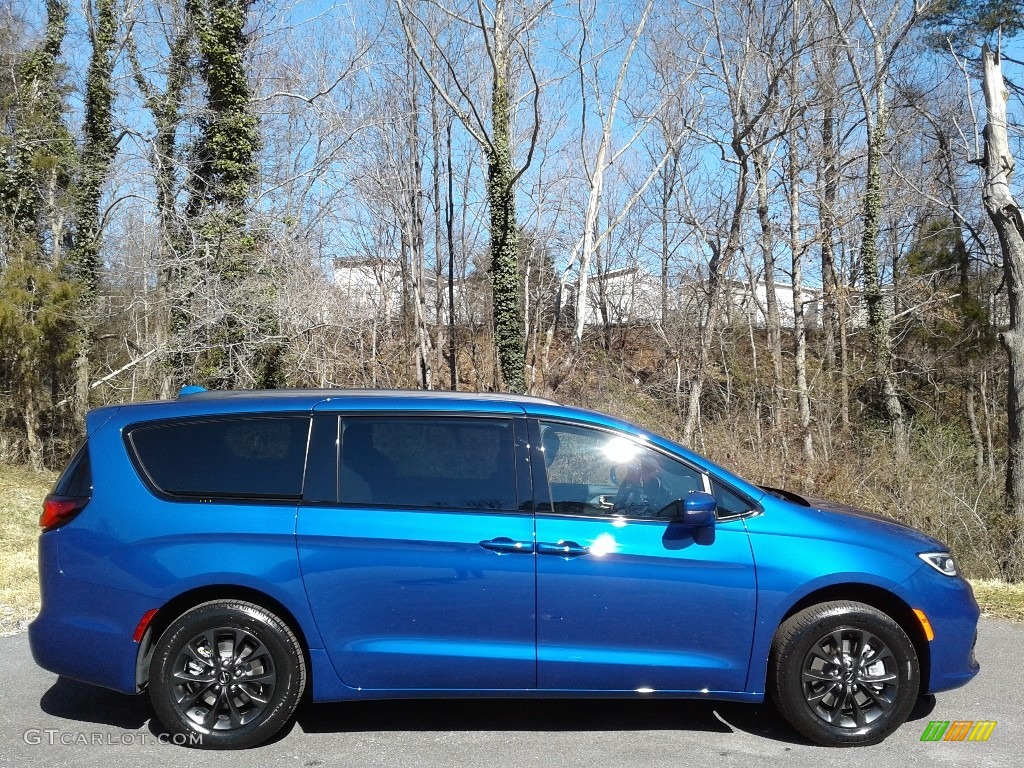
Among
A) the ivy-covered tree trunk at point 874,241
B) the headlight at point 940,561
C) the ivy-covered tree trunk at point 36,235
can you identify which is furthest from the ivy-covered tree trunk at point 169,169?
the ivy-covered tree trunk at point 874,241

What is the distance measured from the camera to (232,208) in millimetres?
16547

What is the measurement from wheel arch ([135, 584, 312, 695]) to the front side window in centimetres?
146

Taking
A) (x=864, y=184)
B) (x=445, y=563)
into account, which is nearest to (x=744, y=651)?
(x=445, y=563)

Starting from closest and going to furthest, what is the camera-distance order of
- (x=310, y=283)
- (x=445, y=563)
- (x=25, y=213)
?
(x=445, y=563) < (x=310, y=283) < (x=25, y=213)

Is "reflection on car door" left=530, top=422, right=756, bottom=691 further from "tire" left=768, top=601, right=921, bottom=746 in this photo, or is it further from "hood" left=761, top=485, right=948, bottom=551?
"hood" left=761, top=485, right=948, bottom=551

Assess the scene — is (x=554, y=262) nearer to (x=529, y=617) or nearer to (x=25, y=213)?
(x=25, y=213)

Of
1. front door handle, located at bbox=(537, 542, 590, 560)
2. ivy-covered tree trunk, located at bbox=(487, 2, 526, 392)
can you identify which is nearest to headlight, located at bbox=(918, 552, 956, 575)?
front door handle, located at bbox=(537, 542, 590, 560)

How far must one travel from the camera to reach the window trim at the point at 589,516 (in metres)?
4.46

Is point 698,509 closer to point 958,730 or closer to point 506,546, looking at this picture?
point 506,546

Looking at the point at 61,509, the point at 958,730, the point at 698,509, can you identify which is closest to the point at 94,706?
the point at 61,509

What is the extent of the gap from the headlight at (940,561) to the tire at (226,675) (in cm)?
329

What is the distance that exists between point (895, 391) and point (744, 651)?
1875cm

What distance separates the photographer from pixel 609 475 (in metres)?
4.63

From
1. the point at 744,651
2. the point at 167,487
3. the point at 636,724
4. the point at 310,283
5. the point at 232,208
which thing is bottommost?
the point at 636,724
